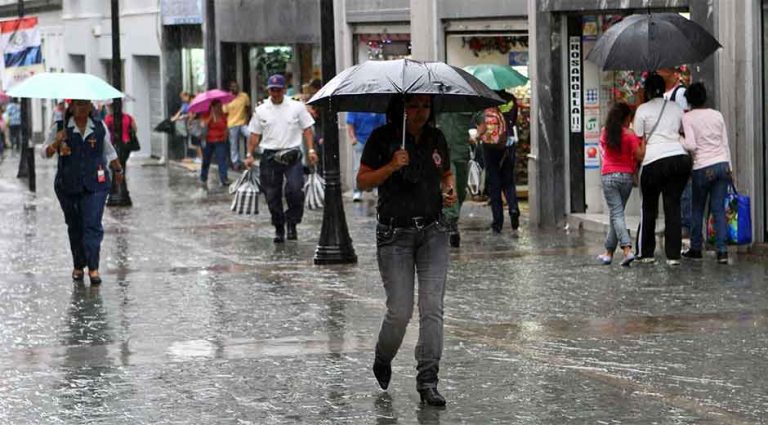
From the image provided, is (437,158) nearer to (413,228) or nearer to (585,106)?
(413,228)

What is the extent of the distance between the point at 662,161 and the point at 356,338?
14.9 feet

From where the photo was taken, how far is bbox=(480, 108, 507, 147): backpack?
1859 centimetres

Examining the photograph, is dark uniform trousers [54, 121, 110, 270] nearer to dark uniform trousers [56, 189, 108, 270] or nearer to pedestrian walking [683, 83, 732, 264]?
dark uniform trousers [56, 189, 108, 270]

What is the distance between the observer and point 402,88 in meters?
8.94

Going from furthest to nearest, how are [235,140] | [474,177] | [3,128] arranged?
[3,128]
[235,140]
[474,177]

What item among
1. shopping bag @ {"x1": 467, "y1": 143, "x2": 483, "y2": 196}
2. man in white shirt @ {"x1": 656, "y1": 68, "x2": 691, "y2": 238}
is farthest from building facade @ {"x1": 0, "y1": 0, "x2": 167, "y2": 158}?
man in white shirt @ {"x1": 656, "y1": 68, "x2": 691, "y2": 238}

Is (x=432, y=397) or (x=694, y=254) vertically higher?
(x=694, y=254)

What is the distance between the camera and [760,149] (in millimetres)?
15719

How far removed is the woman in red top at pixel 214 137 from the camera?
29547 mm

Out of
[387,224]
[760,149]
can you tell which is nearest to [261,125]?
[760,149]

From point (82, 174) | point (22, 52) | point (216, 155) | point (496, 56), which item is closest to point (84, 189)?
point (82, 174)

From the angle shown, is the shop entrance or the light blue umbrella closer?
the light blue umbrella

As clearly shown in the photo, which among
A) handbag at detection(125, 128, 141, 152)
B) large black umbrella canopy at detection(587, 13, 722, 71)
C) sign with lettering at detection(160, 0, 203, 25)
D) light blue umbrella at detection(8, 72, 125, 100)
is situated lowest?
handbag at detection(125, 128, 141, 152)

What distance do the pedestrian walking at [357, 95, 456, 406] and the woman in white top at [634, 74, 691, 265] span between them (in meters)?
6.15
